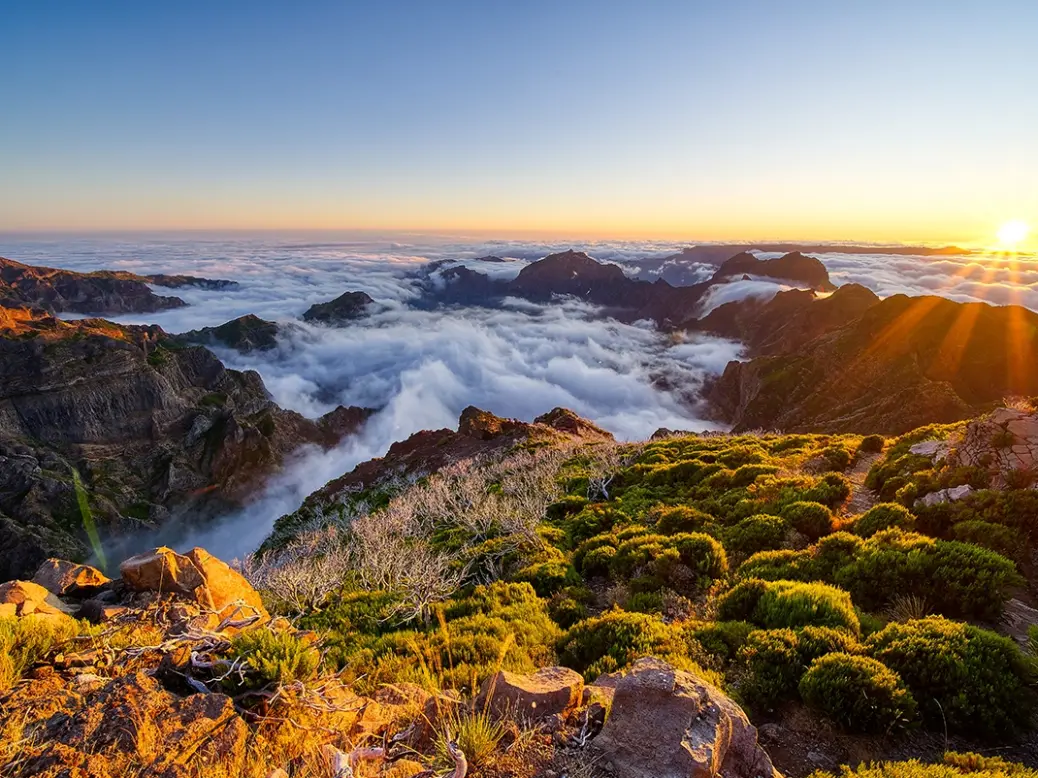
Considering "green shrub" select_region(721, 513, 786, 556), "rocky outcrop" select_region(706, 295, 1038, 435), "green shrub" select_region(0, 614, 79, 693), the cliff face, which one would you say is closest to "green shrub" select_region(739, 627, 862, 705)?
"green shrub" select_region(721, 513, 786, 556)

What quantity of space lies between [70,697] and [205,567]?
5.03 metres

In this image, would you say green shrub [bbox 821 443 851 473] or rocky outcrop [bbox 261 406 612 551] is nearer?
green shrub [bbox 821 443 851 473]

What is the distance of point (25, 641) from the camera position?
5.56 meters

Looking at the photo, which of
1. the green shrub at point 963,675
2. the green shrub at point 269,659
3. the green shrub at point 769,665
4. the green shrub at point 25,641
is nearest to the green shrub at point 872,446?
the green shrub at point 963,675

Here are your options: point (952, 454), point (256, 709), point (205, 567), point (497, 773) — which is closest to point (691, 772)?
point (497, 773)

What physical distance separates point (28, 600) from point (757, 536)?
49.9 ft

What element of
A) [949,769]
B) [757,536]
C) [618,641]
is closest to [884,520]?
[757,536]

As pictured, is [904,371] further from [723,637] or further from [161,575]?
[161,575]

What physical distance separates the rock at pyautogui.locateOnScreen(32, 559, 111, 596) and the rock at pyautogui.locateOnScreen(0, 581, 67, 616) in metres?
0.46

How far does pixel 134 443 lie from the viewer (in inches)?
5551

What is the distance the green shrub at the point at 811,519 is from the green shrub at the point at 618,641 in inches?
258

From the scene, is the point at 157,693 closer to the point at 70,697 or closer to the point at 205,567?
the point at 70,697

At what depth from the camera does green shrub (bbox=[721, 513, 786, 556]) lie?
13.1 meters

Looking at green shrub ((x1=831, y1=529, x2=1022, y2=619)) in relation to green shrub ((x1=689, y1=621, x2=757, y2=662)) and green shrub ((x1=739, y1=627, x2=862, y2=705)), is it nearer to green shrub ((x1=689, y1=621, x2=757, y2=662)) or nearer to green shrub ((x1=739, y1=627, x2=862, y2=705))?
green shrub ((x1=739, y1=627, x2=862, y2=705))
